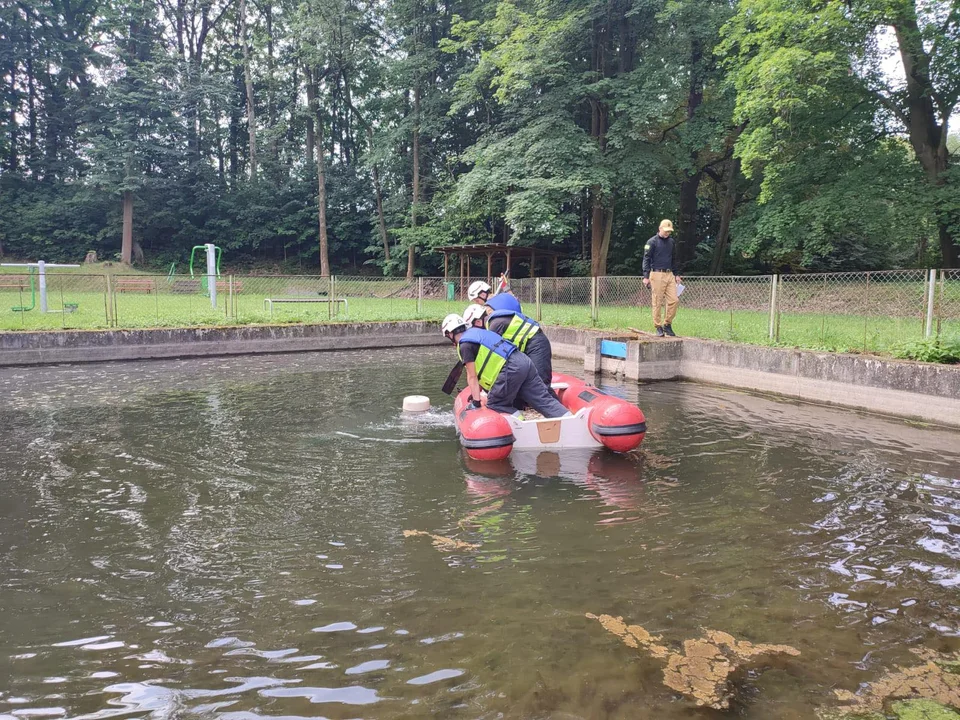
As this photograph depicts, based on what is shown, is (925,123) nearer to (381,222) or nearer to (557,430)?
(557,430)

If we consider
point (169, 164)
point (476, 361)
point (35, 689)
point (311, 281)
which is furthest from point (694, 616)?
point (169, 164)

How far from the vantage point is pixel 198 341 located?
1472 cm

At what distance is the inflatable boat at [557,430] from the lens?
614 cm

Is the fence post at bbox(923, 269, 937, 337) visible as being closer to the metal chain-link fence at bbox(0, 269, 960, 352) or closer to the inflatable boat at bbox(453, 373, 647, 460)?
the metal chain-link fence at bbox(0, 269, 960, 352)

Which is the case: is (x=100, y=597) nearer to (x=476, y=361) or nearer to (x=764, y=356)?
(x=476, y=361)

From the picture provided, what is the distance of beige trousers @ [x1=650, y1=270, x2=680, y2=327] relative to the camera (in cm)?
1180

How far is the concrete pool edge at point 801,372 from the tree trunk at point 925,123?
39.2ft

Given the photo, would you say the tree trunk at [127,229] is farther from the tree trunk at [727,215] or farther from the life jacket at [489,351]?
the life jacket at [489,351]

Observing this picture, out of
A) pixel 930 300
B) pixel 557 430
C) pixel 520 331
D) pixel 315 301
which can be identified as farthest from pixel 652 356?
pixel 315 301

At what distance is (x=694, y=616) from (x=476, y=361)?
355 cm

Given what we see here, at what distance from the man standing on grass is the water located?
4.65 meters

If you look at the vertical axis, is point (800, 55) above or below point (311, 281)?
above

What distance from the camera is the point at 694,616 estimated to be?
11.3ft

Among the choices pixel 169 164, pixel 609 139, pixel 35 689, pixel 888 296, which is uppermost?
pixel 169 164
